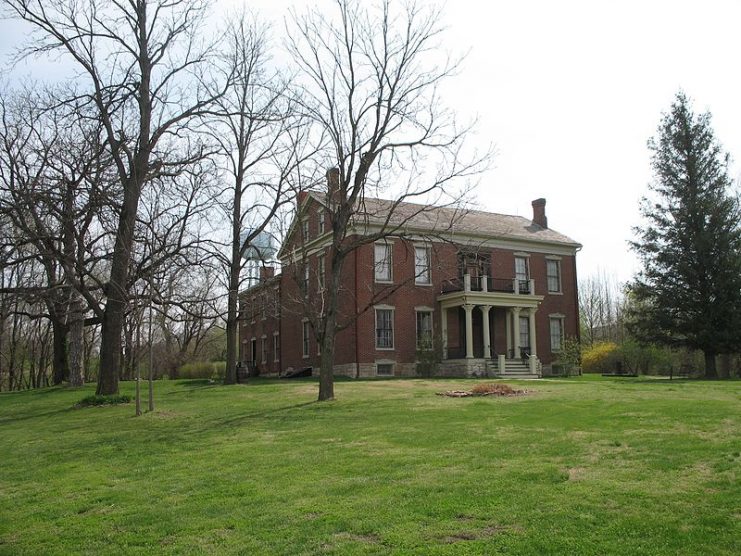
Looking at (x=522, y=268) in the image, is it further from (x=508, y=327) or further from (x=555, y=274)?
(x=508, y=327)

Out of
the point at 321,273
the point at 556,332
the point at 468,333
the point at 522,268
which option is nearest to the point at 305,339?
the point at 468,333

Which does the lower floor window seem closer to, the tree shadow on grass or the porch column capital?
the porch column capital

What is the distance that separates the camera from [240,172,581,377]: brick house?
108 ft

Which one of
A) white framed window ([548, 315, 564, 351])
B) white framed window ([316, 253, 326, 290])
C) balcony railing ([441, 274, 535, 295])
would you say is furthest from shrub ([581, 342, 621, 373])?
white framed window ([316, 253, 326, 290])

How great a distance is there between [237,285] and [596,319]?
164ft

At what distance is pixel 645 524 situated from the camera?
6.12m

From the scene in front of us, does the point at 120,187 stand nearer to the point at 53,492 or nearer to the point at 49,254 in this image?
the point at 49,254

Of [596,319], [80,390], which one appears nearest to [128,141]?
[80,390]

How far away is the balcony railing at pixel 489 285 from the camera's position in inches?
1339

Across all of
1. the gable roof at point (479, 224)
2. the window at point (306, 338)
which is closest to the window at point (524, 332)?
the gable roof at point (479, 224)

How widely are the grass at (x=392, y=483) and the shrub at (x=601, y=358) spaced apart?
26.5 metres

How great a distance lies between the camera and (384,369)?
33406mm

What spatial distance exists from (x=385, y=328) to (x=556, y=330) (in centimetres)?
1112

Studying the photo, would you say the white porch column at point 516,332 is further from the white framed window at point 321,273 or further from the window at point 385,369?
the white framed window at point 321,273
